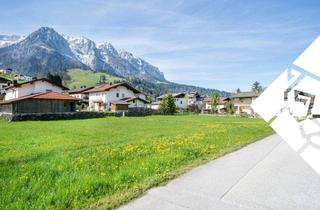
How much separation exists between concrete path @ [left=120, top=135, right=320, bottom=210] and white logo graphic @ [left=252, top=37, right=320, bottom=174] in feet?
5.46

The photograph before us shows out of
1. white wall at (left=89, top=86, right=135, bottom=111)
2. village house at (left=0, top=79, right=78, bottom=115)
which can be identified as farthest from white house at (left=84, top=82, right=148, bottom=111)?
village house at (left=0, top=79, right=78, bottom=115)

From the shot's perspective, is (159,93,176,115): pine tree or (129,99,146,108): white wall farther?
(129,99,146,108): white wall

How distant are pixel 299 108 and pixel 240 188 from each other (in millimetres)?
71309

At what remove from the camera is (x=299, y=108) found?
72.2 m

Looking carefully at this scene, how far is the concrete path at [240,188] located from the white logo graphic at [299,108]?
1.66 m

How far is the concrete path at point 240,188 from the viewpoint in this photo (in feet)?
21.7

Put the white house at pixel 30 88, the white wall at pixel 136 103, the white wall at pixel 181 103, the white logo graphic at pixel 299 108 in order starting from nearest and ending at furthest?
the white logo graphic at pixel 299 108, the white house at pixel 30 88, the white wall at pixel 136 103, the white wall at pixel 181 103

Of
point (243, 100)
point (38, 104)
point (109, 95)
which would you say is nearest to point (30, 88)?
point (38, 104)

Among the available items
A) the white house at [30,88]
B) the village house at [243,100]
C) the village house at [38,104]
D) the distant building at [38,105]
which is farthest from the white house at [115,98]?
the village house at [243,100]

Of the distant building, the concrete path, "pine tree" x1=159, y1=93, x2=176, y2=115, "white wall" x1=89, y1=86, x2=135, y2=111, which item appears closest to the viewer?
the concrete path

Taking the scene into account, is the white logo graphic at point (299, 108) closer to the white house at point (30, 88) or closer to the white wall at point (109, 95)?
the white wall at point (109, 95)

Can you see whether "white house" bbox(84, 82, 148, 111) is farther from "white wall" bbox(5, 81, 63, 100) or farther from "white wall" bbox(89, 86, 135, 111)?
"white wall" bbox(5, 81, 63, 100)

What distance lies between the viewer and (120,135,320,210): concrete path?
660cm

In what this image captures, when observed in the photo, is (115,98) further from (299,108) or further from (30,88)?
(299,108)
